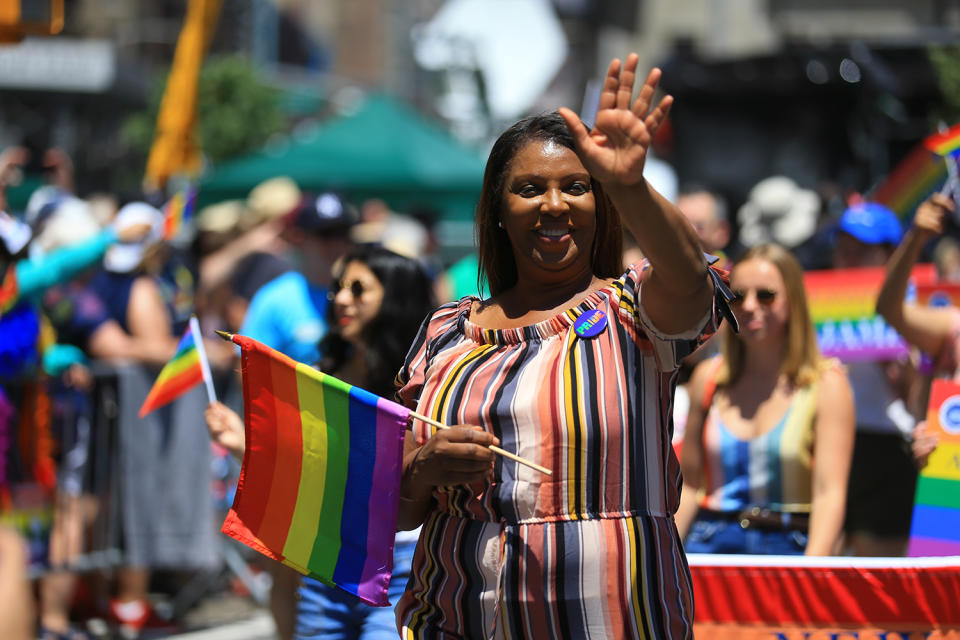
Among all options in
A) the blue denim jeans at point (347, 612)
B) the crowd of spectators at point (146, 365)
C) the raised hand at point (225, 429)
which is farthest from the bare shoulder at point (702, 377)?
the raised hand at point (225, 429)

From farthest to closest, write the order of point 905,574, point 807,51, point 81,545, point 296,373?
point 807,51 → point 81,545 → point 905,574 → point 296,373

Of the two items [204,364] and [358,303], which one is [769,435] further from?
[204,364]

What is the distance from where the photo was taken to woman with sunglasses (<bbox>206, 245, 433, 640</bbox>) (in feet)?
14.0

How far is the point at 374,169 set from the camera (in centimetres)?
1648

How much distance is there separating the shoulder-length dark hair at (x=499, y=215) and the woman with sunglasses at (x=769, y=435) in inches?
64.7

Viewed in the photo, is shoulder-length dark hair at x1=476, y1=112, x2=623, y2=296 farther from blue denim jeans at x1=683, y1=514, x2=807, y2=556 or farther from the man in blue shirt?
the man in blue shirt

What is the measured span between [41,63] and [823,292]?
99.1ft

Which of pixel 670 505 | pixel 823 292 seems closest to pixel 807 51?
pixel 823 292

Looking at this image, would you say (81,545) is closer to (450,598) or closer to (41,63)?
(450,598)

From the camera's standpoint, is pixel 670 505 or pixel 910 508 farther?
pixel 910 508

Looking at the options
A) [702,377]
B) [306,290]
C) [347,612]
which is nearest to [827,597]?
[702,377]

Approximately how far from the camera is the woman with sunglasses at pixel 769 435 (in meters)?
4.27

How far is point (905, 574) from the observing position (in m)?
3.79

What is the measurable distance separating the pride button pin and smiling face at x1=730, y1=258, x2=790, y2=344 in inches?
80.8
